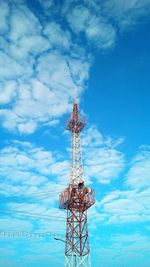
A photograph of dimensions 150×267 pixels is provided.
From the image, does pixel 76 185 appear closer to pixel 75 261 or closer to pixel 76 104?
pixel 75 261

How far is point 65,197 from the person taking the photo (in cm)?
5266

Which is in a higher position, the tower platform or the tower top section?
the tower top section

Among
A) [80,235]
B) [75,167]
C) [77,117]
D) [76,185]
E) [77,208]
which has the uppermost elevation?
[77,117]

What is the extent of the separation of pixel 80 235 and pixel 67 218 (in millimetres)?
3664

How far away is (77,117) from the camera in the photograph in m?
58.8

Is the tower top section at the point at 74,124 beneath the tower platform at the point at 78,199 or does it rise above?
above

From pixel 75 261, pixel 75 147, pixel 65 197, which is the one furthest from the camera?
pixel 75 147

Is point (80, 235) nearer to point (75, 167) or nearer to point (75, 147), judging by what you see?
point (75, 167)

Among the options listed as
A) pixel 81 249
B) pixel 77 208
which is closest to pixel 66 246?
pixel 81 249

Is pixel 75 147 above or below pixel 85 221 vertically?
above

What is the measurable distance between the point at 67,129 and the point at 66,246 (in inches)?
863

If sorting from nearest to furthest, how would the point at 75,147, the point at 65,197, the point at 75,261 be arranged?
the point at 75,261 → the point at 65,197 → the point at 75,147

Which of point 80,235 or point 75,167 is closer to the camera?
point 80,235

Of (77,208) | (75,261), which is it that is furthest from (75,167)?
(75,261)
